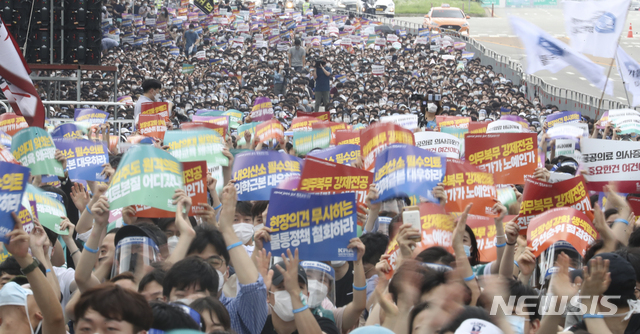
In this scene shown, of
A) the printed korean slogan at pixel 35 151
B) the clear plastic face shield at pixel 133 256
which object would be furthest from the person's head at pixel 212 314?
the printed korean slogan at pixel 35 151

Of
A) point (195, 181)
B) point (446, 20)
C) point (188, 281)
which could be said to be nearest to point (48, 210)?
point (195, 181)

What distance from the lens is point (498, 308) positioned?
10.7ft

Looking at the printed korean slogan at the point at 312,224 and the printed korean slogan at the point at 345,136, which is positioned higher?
the printed korean slogan at the point at 312,224

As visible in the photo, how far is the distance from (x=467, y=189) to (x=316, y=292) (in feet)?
6.22

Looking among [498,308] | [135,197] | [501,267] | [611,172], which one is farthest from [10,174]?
[611,172]

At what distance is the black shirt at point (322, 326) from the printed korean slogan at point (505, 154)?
307 centimetres

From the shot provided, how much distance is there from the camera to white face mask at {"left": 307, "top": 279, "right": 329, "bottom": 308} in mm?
4020

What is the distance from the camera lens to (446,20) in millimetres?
36250

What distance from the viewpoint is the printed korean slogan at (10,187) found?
3738 millimetres

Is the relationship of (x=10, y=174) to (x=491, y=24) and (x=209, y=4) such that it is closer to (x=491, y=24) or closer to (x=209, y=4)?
(x=209, y=4)

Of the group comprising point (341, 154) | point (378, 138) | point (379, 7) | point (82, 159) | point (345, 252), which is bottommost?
point (379, 7)

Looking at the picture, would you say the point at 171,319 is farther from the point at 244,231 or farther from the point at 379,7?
the point at 379,7

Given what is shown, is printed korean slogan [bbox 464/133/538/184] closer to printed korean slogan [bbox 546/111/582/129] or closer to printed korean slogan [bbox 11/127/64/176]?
printed korean slogan [bbox 11/127/64/176]

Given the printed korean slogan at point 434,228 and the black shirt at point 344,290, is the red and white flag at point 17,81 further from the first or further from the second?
the printed korean slogan at point 434,228
